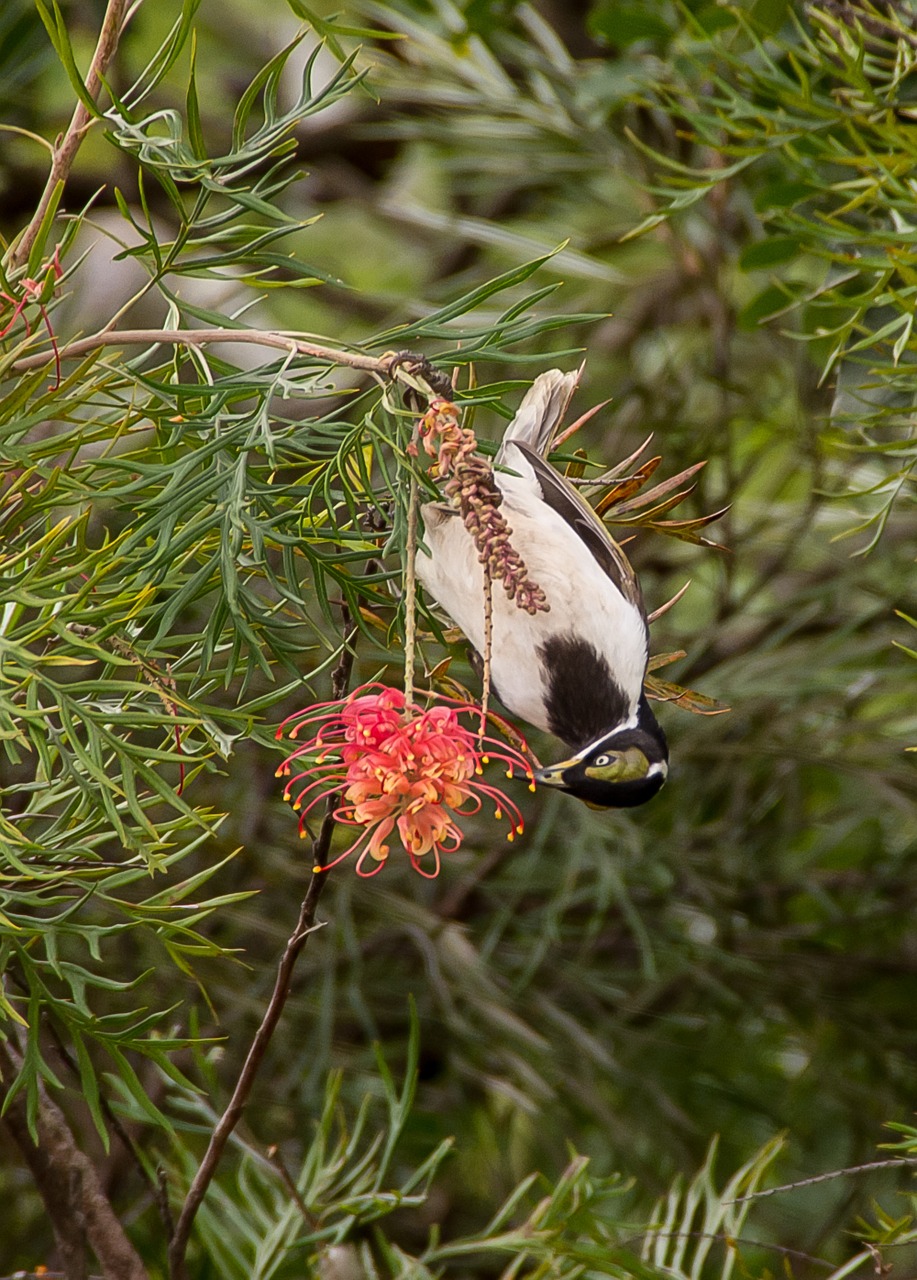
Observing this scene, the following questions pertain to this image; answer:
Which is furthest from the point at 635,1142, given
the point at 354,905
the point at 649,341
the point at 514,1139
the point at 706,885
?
the point at 649,341

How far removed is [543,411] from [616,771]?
193 millimetres

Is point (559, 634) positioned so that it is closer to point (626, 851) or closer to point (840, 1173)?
point (840, 1173)

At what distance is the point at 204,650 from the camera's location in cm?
53

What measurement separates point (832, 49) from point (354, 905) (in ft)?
3.11

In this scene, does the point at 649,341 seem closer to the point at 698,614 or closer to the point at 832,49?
the point at 698,614

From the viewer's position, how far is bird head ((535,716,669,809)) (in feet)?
2.08

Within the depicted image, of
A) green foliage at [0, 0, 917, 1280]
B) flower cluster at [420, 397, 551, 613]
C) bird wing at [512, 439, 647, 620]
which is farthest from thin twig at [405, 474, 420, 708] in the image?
green foliage at [0, 0, 917, 1280]

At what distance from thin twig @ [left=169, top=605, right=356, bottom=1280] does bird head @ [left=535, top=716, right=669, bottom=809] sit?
4.6 inches

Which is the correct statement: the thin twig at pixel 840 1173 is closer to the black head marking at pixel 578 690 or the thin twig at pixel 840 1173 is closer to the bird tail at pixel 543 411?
the black head marking at pixel 578 690

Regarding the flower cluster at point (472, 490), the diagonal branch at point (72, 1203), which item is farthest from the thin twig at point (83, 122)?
the diagonal branch at point (72, 1203)

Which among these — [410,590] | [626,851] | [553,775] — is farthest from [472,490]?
[626,851]

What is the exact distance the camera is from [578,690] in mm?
669

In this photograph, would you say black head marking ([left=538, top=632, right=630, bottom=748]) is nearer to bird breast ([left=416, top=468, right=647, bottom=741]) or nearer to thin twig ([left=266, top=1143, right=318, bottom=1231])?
bird breast ([left=416, top=468, right=647, bottom=741])

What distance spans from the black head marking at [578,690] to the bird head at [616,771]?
0.05 ft
